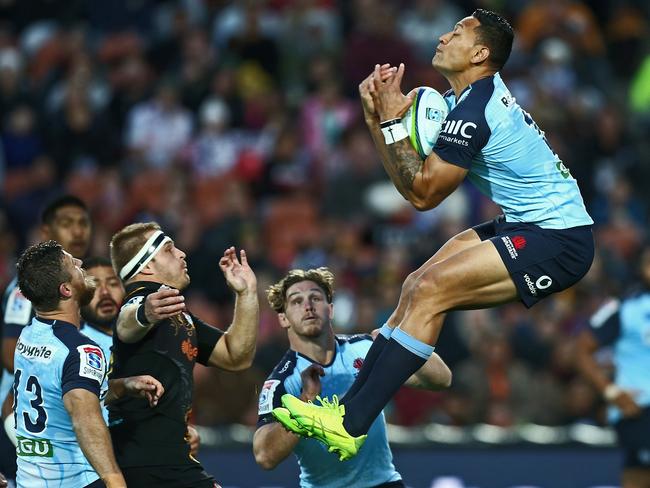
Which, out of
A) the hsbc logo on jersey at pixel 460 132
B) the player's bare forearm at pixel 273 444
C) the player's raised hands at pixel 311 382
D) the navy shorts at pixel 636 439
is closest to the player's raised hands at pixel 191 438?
the player's bare forearm at pixel 273 444

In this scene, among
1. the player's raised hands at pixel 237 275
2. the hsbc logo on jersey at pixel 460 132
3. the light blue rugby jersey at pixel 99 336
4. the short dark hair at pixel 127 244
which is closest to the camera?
the hsbc logo on jersey at pixel 460 132

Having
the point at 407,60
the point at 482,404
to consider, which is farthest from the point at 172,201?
the point at 482,404

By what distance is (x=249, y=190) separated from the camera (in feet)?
49.1

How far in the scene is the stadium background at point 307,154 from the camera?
41.2 feet

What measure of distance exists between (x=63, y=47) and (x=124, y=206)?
10.2 feet

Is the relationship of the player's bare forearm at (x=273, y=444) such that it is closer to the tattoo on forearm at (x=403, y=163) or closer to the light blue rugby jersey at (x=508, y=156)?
the tattoo on forearm at (x=403, y=163)

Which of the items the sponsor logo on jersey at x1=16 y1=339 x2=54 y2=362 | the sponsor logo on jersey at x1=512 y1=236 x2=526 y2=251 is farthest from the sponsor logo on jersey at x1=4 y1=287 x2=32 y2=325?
the sponsor logo on jersey at x1=512 y1=236 x2=526 y2=251

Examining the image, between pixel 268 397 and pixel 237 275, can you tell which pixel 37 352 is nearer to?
pixel 237 275

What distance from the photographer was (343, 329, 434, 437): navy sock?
22.2ft

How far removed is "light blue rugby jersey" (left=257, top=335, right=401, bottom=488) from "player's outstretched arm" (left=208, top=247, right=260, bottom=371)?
26cm

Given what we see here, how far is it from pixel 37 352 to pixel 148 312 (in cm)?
63

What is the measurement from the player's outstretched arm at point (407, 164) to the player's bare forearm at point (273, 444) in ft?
4.45

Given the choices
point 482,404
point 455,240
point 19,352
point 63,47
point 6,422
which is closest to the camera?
point 19,352

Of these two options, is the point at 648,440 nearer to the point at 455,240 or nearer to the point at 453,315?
the point at 453,315
